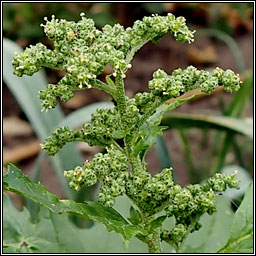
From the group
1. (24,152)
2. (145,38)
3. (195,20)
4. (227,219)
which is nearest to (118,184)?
(145,38)

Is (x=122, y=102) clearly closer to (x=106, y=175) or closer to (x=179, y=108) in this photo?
(x=106, y=175)

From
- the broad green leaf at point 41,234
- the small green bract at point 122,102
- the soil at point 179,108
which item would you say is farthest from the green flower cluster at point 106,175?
the soil at point 179,108

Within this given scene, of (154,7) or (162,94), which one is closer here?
(162,94)

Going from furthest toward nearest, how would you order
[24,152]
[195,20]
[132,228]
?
[195,20], [24,152], [132,228]

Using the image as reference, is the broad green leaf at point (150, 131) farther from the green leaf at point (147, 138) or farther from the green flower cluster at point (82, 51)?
the green flower cluster at point (82, 51)

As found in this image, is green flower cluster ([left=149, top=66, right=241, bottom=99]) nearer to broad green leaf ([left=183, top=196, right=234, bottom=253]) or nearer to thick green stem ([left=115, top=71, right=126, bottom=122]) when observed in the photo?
thick green stem ([left=115, top=71, right=126, bottom=122])

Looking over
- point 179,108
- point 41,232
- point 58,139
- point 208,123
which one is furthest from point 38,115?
point 179,108

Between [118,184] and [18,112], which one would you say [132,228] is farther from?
[18,112]
